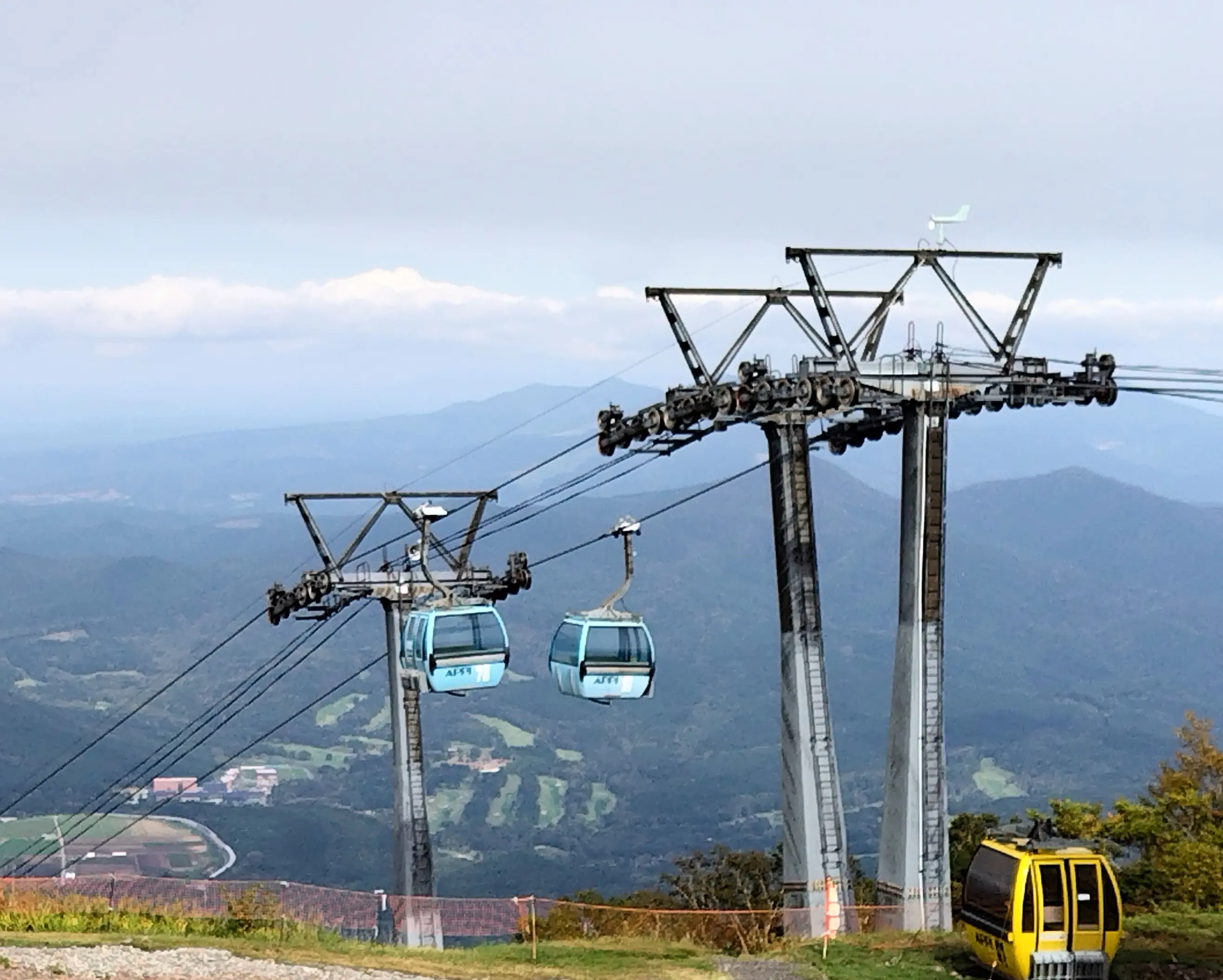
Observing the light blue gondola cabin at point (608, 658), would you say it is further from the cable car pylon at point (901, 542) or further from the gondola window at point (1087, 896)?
the gondola window at point (1087, 896)

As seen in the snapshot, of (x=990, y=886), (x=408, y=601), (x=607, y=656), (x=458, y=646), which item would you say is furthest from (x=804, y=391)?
(x=408, y=601)

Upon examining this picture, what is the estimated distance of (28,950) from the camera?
24.3m

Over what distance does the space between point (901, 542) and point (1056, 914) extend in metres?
11.0

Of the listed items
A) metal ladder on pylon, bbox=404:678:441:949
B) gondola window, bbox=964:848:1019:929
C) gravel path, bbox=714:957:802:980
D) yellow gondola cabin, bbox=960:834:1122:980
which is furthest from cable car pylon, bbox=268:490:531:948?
yellow gondola cabin, bbox=960:834:1122:980

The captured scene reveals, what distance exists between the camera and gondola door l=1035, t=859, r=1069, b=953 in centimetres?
2394

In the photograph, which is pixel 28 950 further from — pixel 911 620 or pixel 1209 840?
pixel 1209 840

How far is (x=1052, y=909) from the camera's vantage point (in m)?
24.0

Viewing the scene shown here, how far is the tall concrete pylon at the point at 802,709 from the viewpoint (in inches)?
1292

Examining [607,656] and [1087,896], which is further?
[607,656]

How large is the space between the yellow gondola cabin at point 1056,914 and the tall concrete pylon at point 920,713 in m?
7.22

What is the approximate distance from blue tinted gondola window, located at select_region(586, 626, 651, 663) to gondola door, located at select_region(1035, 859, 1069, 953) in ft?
47.3

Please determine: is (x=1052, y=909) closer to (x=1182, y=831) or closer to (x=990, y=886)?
→ (x=990, y=886)

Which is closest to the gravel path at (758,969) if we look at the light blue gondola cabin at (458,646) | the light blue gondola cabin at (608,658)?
the light blue gondola cabin at (608,658)

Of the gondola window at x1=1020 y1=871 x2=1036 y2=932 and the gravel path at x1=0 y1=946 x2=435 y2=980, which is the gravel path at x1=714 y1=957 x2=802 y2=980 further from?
the gravel path at x1=0 y1=946 x2=435 y2=980
